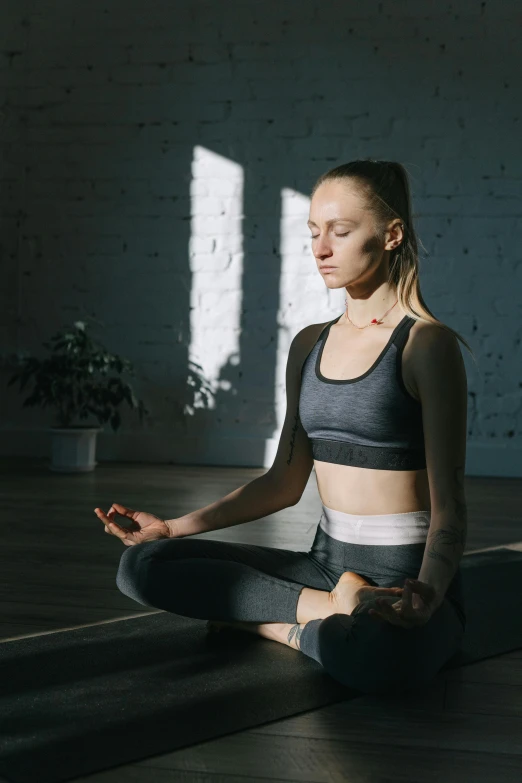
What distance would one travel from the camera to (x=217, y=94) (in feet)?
16.7

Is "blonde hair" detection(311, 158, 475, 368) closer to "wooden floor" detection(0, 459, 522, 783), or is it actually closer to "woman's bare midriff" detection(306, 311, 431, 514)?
"woman's bare midriff" detection(306, 311, 431, 514)

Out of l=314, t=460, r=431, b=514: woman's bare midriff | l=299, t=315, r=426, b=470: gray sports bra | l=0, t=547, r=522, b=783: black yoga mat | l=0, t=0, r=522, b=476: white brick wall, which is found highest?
l=0, t=0, r=522, b=476: white brick wall

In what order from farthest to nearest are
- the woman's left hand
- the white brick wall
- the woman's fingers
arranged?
the white brick wall → the woman's fingers → the woman's left hand

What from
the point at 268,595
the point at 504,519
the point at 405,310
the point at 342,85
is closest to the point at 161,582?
the point at 268,595

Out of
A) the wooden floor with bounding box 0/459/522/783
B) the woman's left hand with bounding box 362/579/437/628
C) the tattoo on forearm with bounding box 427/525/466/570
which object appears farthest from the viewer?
the tattoo on forearm with bounding box 427/525/466/570

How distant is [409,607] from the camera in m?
1.38

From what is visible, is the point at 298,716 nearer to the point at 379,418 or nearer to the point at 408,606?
the point at 408,606

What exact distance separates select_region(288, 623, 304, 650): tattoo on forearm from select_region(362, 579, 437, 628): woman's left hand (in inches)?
13.5

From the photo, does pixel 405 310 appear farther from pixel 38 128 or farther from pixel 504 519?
pixel 38 128

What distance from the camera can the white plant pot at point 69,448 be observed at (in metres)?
4.62

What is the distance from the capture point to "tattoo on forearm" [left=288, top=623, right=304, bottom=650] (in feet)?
5.69

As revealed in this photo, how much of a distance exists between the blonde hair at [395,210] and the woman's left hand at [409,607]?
51 cm

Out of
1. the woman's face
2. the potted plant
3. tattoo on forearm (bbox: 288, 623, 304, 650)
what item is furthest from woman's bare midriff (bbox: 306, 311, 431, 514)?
the potted plant

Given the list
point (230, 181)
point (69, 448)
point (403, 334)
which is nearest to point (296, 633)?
point (403, 334)
